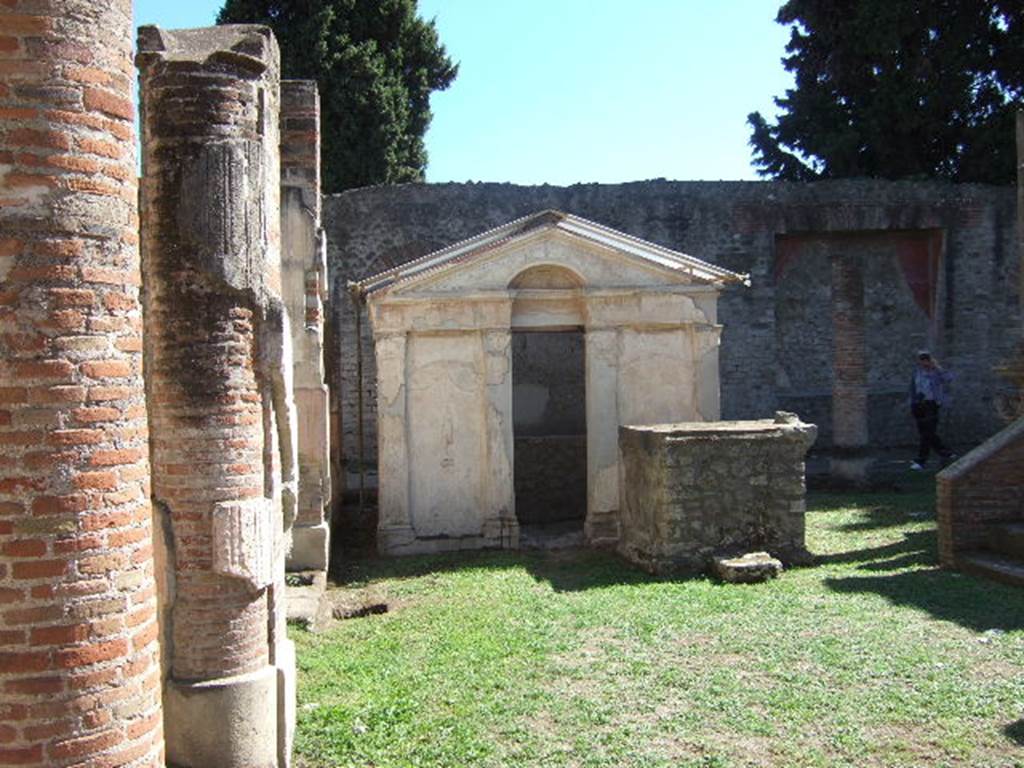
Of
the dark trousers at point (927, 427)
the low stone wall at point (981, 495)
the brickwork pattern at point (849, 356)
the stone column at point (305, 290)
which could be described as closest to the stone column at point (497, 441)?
the stone column at point (305, 290)

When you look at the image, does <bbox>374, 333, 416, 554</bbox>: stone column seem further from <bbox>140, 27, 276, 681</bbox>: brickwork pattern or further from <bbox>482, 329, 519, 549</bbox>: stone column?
<bbox>140, 27, 276, 681</bbox>: brickwork pattern

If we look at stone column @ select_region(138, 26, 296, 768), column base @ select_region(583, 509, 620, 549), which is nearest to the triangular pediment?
column base @ select_region(583, 509, 620, 549)

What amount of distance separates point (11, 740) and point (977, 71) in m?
23.2

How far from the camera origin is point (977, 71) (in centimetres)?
2172

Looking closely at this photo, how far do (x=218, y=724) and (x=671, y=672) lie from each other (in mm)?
2979

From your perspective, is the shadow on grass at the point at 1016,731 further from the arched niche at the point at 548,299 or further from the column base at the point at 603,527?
the arched niche at the point at 548,299

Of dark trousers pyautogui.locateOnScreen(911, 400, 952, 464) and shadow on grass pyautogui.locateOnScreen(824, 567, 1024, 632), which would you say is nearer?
shadow on grass pyautogui.locateOnScreen(824, 567, 1024, 632)

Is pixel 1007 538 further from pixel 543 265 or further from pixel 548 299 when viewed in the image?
pixel 543 265

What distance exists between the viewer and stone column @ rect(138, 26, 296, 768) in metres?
4.87

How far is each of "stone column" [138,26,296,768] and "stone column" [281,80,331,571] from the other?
437cm

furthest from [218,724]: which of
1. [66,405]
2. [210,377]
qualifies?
[66,405]

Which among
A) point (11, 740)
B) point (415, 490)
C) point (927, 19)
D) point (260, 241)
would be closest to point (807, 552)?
point (415, 490)

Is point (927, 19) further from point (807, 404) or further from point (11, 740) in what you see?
point (11, 740)

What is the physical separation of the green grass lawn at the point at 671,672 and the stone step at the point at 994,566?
0.14 m
